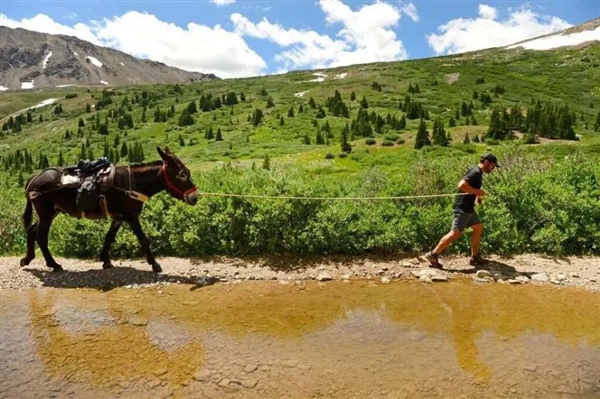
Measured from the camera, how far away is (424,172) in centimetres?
1487

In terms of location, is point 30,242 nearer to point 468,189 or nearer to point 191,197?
point 191,197

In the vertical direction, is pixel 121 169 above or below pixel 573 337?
above

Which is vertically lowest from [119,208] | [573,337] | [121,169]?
[573,337]

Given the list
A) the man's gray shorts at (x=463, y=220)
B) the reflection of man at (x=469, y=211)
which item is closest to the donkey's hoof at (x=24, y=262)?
the reflection of man at (x=469, y=211)

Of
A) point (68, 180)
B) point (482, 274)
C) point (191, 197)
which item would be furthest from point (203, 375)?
point (482, 274)

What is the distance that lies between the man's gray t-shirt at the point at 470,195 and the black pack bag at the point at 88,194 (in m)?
7.64

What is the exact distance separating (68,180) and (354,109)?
8732 cm

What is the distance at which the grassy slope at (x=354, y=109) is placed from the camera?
52.4 m

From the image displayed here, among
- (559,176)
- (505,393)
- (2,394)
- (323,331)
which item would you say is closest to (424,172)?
(559,176)

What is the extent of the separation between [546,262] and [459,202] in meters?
2.54

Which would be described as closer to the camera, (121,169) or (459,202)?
(121,169)

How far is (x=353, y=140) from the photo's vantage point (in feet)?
202

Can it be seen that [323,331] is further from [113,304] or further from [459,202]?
[459,202]

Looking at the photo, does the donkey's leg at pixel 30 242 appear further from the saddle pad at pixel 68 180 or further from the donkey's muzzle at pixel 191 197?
the donkey's muzzle at pixel 191 197
